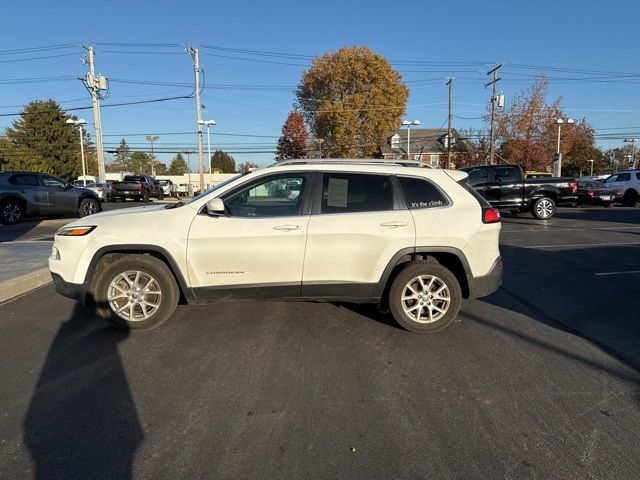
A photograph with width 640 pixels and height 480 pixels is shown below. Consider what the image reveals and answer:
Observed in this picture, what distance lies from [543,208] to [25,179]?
696 inches

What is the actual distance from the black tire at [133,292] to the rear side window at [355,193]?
1.80 meters

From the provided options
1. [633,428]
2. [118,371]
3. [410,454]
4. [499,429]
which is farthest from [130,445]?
[633,428]

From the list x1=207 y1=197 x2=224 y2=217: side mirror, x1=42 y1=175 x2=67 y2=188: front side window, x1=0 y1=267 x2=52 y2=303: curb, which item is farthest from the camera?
x1=42 y1=175 x2=67 y2=188: front side window

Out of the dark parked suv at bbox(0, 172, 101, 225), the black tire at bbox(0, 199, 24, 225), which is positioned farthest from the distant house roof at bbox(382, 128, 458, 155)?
the black tire at bbox(0, 199, 24, 225)

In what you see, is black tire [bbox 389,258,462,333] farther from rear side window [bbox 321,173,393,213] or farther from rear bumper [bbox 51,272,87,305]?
rear bumper [bbox 51,272,87,305]

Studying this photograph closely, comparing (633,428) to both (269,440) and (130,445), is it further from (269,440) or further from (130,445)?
(130,445)

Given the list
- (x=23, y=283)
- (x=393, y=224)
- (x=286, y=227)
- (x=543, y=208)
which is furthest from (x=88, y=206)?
(x=543, y=208)

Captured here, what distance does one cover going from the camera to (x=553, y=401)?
11.4 ft

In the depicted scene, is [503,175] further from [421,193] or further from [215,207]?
[215,207]

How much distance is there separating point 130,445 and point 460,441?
2123 mm

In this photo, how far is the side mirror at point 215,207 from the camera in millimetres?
4527

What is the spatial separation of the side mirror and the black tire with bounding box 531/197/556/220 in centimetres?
1493

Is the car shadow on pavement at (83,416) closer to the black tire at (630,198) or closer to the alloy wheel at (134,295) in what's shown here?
the alloy wheel at (134,295)

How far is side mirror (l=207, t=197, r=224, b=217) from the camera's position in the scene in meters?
4.53
